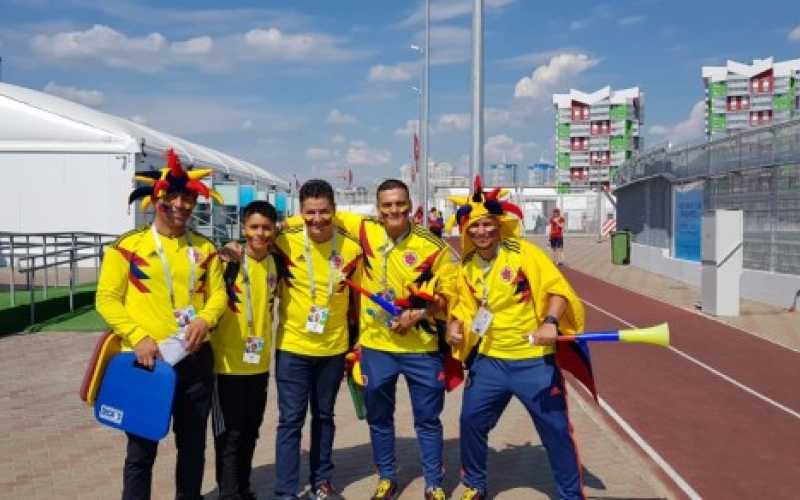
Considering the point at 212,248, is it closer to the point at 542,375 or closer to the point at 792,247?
the point at 542,375

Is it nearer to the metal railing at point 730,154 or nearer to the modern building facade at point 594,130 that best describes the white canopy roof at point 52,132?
the metal railing at point 730,154

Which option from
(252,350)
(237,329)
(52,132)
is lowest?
(252,350)

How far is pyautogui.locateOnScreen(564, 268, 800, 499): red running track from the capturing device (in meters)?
5.41

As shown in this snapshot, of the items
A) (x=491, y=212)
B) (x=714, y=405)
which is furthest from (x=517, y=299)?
(x=714, y=405)

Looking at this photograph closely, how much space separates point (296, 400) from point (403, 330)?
72 centimetres

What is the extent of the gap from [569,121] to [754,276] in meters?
64.6

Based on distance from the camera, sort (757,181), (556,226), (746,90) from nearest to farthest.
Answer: (757,181) < (556,226) < (746,90)

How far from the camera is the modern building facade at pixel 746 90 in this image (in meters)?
66.8

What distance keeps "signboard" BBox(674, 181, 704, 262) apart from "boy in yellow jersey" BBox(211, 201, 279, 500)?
54.4ft

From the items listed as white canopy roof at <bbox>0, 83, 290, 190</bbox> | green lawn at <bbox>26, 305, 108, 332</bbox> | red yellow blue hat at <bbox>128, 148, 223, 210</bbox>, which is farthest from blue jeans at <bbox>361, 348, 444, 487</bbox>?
white canopy roof at <bbox>0, 83, 290, 190</bbox>

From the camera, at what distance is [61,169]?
75.0 ft

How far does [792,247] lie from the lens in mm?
14555

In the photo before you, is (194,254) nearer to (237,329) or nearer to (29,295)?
(237,329)

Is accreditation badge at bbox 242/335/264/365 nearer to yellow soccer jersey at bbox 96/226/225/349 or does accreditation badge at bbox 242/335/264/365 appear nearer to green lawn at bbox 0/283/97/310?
yellow soccer jersey at bbox 96/226/225/349
